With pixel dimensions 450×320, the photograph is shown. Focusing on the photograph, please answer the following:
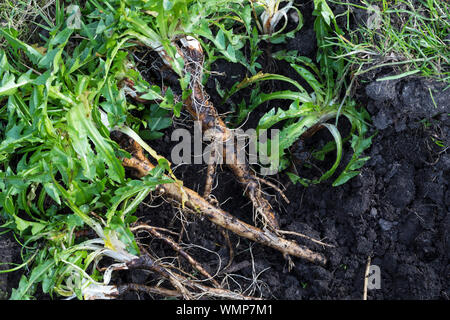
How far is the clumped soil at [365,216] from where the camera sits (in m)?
2.05

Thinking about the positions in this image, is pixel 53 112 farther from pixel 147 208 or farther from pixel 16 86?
pixel 147 208

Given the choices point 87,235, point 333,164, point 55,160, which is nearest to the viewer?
point 55,160

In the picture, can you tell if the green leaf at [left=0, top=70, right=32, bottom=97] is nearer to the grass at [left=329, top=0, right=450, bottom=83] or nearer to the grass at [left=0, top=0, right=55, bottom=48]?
the grass at [left=0, top=0, right=55, bottom=48]

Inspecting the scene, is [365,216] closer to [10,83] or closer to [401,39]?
[401,39]

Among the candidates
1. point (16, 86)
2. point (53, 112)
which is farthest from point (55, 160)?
point (16, 86)

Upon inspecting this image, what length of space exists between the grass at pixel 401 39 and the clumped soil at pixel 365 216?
6 cm

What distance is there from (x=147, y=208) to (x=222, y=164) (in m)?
0.37

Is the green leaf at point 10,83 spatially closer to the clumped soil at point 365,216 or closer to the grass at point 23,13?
the grass at point 23,13

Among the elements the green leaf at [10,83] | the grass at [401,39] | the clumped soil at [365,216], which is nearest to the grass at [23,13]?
the green leaf at [10,83]

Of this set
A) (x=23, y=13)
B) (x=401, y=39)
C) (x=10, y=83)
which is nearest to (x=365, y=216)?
(x=401, y=39)

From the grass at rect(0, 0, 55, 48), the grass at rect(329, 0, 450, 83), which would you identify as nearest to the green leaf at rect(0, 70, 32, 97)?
the grass at rect(0, 0, 55, 48)

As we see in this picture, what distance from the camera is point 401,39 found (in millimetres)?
2092

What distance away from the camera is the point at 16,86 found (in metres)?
1.96

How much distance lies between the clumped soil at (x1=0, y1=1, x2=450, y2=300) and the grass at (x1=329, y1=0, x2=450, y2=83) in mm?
55
